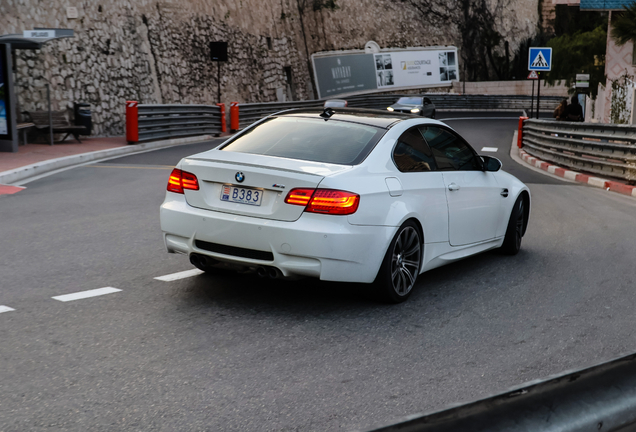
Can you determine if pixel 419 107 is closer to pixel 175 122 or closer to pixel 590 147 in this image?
pixel 175 122

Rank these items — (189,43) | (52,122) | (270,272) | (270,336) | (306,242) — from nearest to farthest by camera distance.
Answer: (270,336) < (306,242) < (270,272) < (52,122) < (189,43)

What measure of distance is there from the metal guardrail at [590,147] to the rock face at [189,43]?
14484 millimetres

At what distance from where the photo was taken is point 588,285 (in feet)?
21.2

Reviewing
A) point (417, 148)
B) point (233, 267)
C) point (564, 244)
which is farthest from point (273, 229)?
point (564, 244)

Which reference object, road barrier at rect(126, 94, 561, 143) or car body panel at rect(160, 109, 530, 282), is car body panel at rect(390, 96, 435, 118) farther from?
car body panel at rect(160, 109, 530, 282)

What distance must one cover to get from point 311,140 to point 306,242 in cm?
114

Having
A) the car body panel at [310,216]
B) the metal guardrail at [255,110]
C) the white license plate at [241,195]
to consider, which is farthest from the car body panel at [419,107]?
the white license plate at [241,195]

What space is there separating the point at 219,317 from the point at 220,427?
5.93 feet

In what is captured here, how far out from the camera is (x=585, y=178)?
1619 centimetres

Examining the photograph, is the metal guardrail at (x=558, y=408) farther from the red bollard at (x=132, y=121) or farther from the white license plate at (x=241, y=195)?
the red bollard at (x=132, y=121)

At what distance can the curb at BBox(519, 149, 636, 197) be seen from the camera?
14.1 metres

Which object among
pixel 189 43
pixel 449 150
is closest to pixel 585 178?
pixel 449 150

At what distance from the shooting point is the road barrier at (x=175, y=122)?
71.9 feet

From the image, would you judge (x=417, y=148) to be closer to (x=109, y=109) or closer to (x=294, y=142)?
(x=294, y=142)
